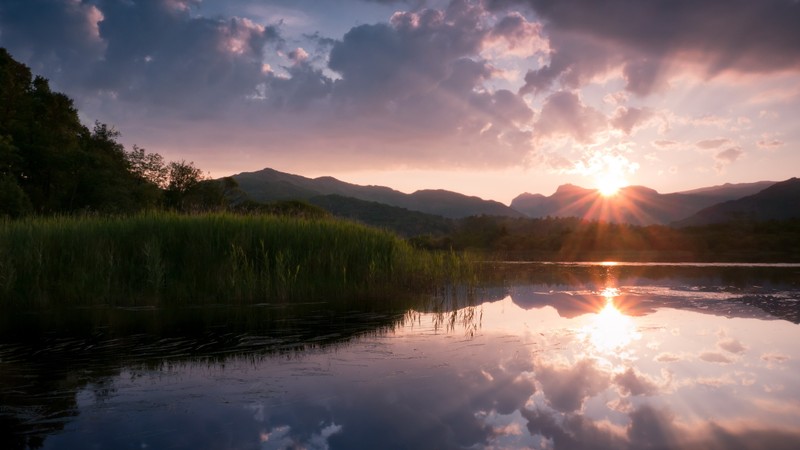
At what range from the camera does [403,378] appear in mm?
6445

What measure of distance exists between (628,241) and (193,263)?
1466 inches

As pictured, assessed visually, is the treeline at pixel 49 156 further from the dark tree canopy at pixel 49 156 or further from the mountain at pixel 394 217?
the mountain at pixel 394 217

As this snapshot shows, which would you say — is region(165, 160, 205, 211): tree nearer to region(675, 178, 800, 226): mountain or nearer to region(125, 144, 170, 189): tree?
region(125, 144, 170, 189): tree

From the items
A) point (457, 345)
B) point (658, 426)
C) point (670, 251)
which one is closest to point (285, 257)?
point (457, 345)

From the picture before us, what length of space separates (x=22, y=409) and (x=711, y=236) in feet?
141

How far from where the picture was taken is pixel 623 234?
44438 millimetres

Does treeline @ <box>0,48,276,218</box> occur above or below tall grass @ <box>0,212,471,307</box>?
above

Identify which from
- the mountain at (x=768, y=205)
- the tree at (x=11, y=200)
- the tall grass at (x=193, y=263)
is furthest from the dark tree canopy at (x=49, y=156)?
the mountain at (x=768, y=205)

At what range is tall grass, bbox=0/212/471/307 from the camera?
12867 millimetres

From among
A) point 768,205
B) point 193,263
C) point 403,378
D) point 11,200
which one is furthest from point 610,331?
point 768,205

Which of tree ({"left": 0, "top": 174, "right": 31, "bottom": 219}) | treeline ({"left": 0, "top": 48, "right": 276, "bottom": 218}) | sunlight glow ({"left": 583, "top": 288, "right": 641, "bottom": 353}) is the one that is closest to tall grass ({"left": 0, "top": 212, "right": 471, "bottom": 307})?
sunlight glow ({"left": 583, "top": 288, "right": 641, "bottom": 353})

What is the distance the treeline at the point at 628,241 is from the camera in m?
35.8

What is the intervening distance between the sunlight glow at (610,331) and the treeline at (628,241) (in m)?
23.0

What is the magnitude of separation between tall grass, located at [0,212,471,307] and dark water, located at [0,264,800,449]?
1.45 m
